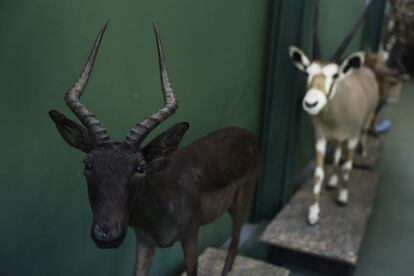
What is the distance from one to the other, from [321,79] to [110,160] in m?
1.96

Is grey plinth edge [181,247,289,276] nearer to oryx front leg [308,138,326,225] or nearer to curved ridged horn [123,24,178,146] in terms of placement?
oryx front leg [308,138,326,225]

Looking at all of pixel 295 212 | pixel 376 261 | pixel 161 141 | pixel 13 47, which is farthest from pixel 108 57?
pixel 376 261

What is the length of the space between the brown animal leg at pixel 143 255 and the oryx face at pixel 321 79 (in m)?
1.48

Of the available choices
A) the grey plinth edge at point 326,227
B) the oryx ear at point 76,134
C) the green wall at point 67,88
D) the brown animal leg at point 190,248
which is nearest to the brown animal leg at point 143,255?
the brown animal leg at point 190,248

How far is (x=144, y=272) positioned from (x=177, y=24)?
137cm

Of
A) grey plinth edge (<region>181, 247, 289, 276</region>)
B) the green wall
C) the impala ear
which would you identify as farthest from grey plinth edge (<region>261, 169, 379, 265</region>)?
the impala ear

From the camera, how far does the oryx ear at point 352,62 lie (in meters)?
3.22

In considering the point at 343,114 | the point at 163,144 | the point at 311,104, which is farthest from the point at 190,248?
the point at 343,114

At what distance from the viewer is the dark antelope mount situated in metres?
1.59

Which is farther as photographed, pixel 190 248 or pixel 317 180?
pixel 317 180

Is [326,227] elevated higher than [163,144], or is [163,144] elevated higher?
[163,144]

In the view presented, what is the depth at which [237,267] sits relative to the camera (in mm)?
3088

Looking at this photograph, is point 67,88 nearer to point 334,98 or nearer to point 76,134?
point 76,134

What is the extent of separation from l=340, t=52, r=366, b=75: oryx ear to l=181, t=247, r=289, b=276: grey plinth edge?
1447 mm
